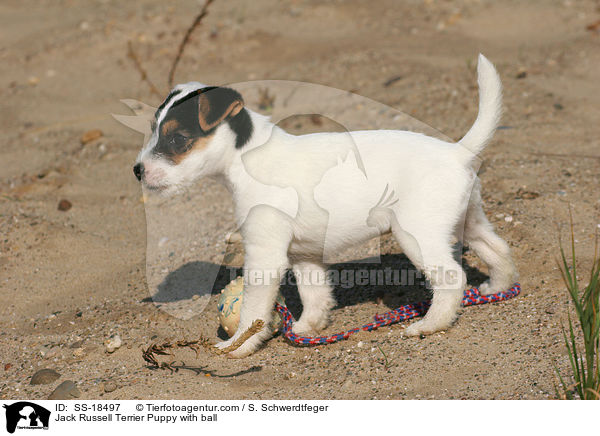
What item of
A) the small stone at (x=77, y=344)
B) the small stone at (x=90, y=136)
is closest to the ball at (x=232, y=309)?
the small stone at (x=77, y=344)

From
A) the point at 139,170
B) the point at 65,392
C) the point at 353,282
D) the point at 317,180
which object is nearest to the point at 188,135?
the point at 139,170

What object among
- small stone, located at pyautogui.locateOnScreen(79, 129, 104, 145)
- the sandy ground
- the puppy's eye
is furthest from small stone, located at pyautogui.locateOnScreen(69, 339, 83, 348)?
small stone, located at pyautogui.locateOnScreen(79, 129, 104, 145)

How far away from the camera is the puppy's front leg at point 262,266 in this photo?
3.96m

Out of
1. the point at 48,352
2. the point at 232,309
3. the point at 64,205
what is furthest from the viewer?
the point at 64,205

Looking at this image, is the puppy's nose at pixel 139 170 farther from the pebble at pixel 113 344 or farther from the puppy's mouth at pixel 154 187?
the pebble at pixel 113 344

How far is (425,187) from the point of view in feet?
12.7

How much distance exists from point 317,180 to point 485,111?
1.20 m

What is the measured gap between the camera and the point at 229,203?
262 inches

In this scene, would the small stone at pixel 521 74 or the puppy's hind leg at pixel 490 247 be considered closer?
the puppy's hind leg at pixel 490 247

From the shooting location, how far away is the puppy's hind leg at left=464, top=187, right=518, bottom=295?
424 centimetres
